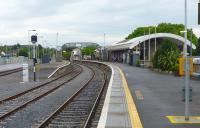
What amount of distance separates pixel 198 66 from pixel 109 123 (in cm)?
2648

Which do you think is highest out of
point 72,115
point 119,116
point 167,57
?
point 167,57

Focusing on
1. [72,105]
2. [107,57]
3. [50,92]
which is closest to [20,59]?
[107,57]

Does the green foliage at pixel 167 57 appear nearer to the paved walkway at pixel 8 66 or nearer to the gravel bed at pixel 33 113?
the paved walkway at pixel 8 66

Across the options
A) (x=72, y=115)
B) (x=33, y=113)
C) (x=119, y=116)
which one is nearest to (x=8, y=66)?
(x=33, y=113)

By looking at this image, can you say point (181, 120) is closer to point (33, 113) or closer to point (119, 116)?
point (119, 116)

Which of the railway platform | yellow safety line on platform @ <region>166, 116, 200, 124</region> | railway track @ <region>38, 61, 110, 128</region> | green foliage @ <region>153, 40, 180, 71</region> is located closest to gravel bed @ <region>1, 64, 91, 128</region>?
railway track @ <region>38, 61, 110, 128</region>

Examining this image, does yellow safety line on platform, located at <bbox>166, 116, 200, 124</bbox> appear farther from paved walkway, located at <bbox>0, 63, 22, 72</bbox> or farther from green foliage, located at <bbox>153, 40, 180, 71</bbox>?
paved walkway, located at <bbox>0, 63, 22, 72</bbox>

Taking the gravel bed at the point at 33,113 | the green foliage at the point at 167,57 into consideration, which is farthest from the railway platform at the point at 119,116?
the green foliage at the point at 167,57

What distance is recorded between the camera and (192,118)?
14281mm

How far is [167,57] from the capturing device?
49.4 metres

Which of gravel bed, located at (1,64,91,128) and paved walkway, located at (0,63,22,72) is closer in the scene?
gravel bed, located at (1,64,91,128)

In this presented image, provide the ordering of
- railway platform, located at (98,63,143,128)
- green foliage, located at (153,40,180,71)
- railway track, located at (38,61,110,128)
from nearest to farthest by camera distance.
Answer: railway platform, located at (98,63,143,128) < railway track, located at (38,61,110,128) < green foliage, located at (153,40,180,71)

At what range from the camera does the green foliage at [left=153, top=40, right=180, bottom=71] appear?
48344 millimetres

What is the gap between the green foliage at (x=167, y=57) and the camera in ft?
159
